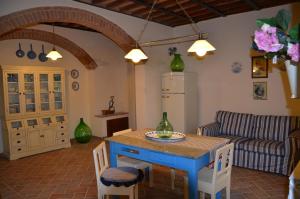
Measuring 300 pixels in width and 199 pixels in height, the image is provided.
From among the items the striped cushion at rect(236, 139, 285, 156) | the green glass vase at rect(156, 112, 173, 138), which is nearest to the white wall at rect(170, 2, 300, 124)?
the striped cushion at rect(236, 139, 285, 156)

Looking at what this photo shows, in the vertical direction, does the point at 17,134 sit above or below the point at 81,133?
above

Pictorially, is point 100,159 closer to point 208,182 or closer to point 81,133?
point 208,182

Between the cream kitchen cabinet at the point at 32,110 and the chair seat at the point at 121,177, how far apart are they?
315 cm

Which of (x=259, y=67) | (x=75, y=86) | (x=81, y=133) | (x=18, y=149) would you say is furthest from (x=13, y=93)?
(x=259, y=67)

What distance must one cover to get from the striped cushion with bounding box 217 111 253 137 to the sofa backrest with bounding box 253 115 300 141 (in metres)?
0.12

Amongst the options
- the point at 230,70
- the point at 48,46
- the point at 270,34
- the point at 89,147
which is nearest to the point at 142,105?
the point at 89,147

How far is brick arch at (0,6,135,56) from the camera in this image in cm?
310

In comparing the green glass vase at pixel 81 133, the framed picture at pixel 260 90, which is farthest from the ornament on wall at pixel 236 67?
the green glass vase at pixel 81 133

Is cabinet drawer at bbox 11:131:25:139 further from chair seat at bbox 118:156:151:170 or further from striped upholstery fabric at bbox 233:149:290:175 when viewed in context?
striped upholstery fabric at bbox 233:149:290:175

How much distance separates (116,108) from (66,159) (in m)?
2.73

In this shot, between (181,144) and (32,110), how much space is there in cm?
392

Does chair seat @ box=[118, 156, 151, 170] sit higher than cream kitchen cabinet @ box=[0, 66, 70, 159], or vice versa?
cream kitchen cabinet @ box=[0, 66, 70, 159]

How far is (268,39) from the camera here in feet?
3.14

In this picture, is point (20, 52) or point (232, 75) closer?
point (232, 75)
